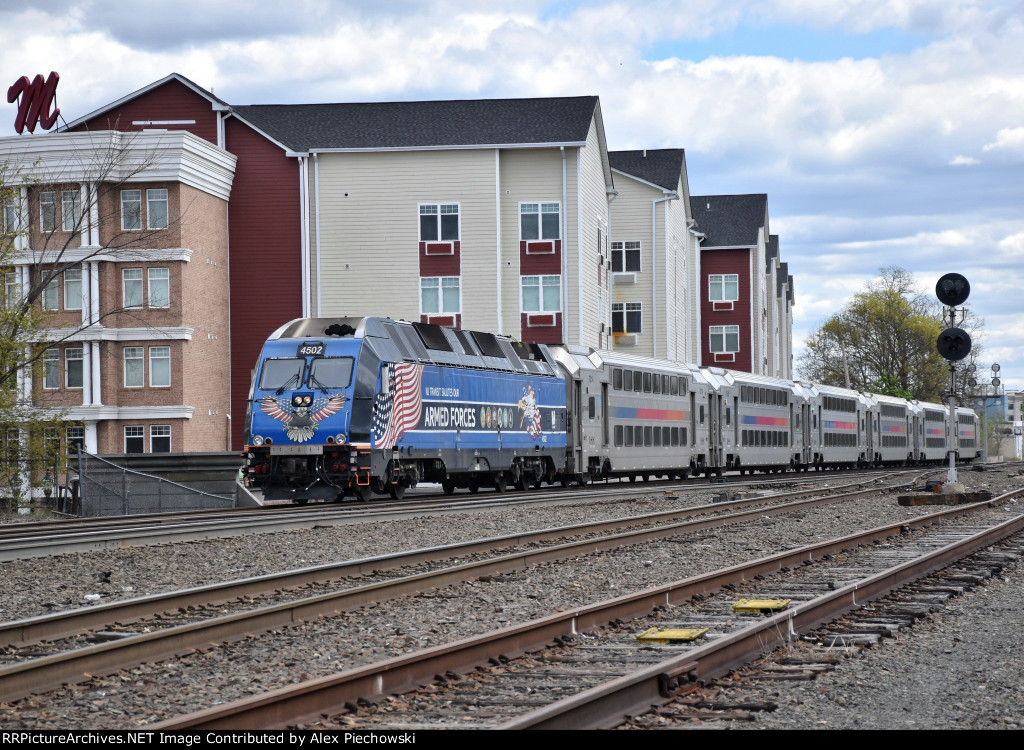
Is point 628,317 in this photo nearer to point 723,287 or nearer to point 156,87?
point 723,287

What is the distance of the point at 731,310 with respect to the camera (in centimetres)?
7138

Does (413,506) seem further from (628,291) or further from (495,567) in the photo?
(628,291)

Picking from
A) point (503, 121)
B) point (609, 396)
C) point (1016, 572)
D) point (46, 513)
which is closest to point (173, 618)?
point (1016, 572)

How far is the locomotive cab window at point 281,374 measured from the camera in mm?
25844

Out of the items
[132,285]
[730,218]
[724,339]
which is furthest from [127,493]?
[730,218]

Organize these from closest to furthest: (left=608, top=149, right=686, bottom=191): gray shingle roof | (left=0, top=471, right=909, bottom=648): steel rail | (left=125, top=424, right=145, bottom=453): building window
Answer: (left=0, top=471, right=909, bottom=648): steel rail, (left=125, top=424, right=145, bottom=453): building window, (left=608, top=149, right=686, bottom=191): gray shingle roof

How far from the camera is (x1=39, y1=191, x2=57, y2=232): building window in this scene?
1668 inches

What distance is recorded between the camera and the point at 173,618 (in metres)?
10.9

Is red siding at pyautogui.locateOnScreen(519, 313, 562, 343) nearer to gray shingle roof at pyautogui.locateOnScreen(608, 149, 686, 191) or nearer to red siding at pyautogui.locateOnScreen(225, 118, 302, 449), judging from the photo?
red siding at pyautogui.locateOnScreen(225, 118, 302, 449)

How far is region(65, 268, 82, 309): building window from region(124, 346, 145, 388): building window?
8.53ft

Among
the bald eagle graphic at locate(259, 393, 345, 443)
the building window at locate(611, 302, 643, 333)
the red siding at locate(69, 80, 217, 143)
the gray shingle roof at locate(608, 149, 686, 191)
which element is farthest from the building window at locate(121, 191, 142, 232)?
the gray shingle roof at locate(608, 149, 686, 191)

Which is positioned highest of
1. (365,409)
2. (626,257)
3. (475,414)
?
(626,257)

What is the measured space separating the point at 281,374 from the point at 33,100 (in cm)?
2189

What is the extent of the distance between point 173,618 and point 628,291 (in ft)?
167
